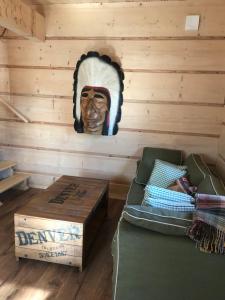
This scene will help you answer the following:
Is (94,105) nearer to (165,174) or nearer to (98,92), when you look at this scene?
Answer: (98,92)

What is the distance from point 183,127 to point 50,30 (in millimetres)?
2067

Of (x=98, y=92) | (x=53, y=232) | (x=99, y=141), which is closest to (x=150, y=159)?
(x=99, y=141)

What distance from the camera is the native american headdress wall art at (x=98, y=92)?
3078mm

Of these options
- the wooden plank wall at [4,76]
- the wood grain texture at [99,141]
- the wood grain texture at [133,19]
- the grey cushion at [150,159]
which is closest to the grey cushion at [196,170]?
the grey cushion at [150,159]

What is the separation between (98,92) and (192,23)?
1.32 metres

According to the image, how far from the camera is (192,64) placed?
2.94 metres

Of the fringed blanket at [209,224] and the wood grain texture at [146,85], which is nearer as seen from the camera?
the fringed blanket at [209,224]

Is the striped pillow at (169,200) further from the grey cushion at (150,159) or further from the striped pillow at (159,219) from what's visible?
the grey cushion at (150,159)

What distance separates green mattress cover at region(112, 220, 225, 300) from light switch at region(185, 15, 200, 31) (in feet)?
8.02

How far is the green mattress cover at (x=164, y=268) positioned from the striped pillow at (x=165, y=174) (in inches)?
44.3

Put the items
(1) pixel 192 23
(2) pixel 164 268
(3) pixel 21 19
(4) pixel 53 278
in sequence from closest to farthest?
(2) pixel 164 268
(4) pixel 53 278
(3) pixel 21 19
(1) pixel 192 23

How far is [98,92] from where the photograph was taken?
10.3ft

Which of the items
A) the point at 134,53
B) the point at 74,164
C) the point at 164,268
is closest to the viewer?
the point at 164,268

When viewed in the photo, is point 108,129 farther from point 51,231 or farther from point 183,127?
point 51,231
